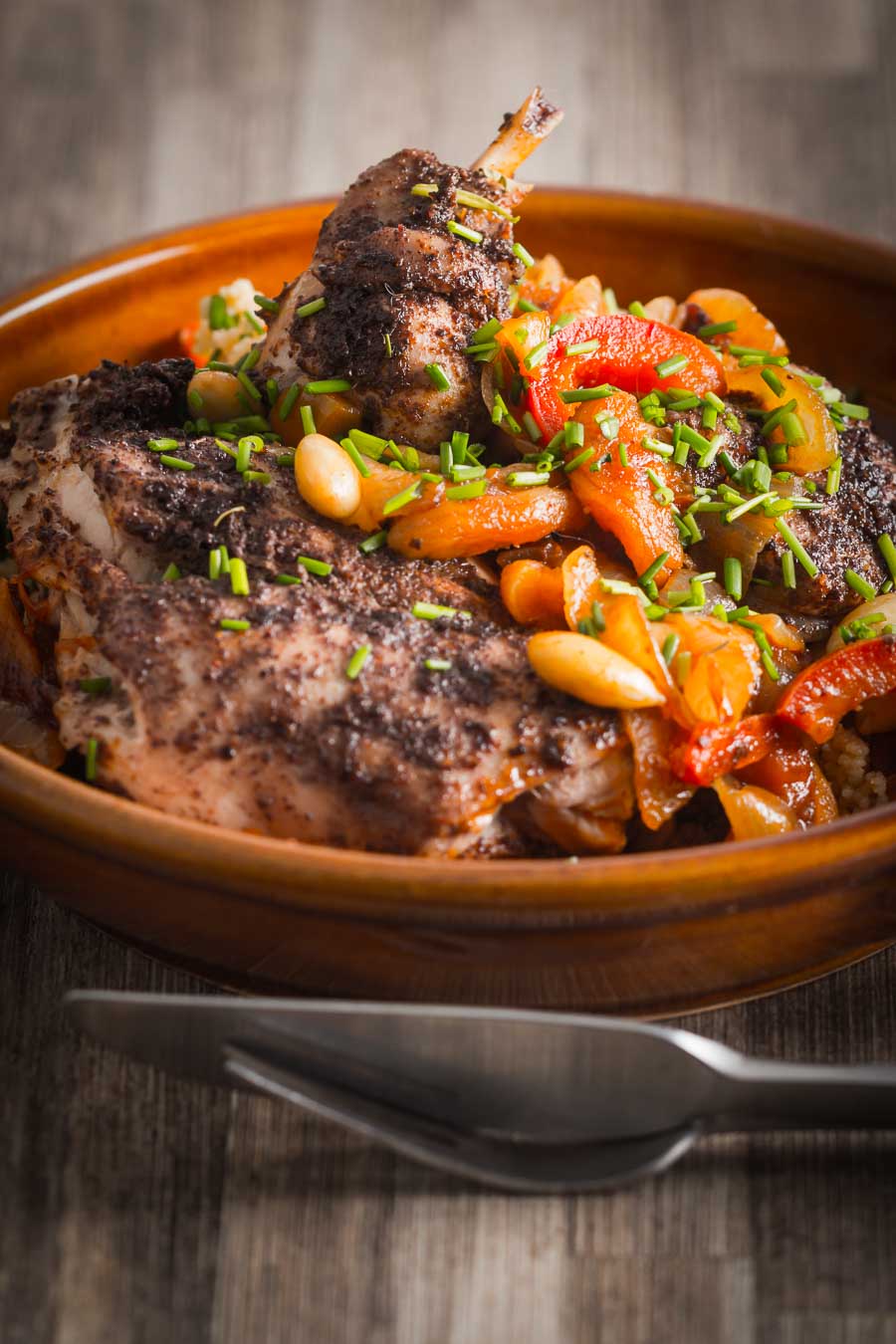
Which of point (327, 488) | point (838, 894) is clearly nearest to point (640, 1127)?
point (838, 894)

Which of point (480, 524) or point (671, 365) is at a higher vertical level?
point (671, 365)

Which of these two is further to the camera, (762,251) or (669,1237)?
(762,251)

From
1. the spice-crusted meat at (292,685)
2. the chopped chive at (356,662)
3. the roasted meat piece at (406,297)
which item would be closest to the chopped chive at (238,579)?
the spice-crusted meat at (292,685)

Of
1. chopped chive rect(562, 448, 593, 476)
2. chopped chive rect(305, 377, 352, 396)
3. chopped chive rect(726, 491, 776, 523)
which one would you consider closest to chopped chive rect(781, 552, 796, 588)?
chopped chive rect(726, 491, 776, 523)

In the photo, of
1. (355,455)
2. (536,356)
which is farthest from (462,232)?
(355,455)

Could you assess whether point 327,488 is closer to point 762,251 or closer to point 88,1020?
point 88,1020

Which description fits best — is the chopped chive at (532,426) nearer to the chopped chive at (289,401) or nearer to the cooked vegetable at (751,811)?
the chopped chive at (289,401)

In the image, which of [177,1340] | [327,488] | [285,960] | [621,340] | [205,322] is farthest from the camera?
[205,322]

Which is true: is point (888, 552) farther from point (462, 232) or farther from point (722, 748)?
point (462, 232)
